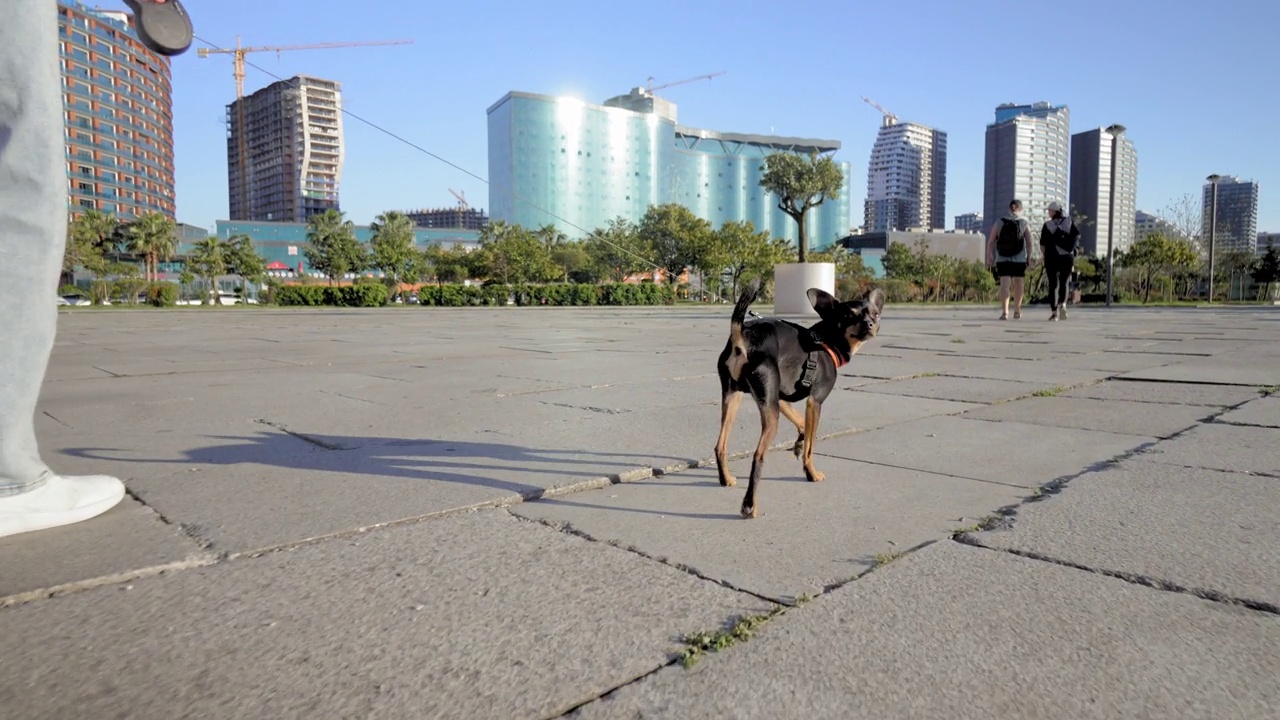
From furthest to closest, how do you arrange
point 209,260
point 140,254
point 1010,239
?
point 140,254 → point 209,260 → point 1010,239

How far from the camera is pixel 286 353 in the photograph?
8.70m

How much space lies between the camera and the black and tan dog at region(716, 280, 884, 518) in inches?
99.1

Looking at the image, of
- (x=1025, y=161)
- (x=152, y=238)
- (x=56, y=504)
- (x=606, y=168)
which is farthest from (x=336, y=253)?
(x=1025, y=161)

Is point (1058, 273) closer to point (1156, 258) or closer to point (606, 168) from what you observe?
point (1156, 258)

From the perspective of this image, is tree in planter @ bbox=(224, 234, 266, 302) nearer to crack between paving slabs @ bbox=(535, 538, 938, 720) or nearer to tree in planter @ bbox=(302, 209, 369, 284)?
tree in planter @ bbox=(302, 209, 369, 284)

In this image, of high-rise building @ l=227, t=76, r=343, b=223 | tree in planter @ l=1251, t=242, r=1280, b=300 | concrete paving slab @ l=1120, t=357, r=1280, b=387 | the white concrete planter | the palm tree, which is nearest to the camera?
concrete paving slab @ l=1120, t=357, r=1280, b=387

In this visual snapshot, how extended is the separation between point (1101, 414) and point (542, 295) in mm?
A: 44064

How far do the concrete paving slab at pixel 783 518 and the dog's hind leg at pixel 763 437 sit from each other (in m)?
0.05

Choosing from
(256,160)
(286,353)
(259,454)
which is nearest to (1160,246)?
(286,353)

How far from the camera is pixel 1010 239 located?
12891 millimetres

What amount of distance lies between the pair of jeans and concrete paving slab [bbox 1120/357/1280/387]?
6.43 meters

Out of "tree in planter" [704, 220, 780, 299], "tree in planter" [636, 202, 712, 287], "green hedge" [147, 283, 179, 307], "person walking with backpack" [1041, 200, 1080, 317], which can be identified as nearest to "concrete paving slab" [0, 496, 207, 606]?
"person walking with backpack" [1041, 200, 1080, 317]

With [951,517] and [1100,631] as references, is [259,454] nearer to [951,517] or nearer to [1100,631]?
[951,517]

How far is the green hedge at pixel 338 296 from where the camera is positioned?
40469 mm
